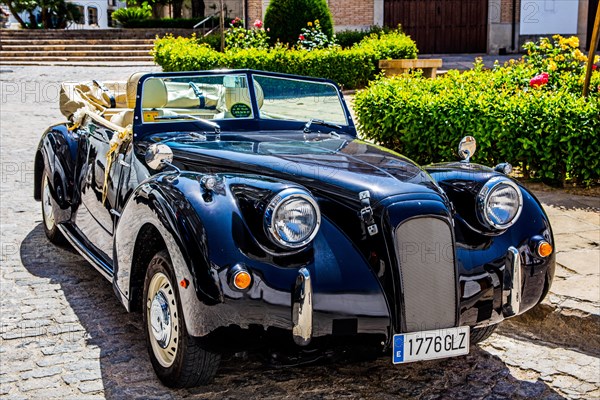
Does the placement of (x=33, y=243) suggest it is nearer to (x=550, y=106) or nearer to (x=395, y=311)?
(x=395, y=311)

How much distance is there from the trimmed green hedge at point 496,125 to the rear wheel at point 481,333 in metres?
3.79

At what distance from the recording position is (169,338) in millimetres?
4008

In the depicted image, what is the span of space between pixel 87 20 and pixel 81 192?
155 ft

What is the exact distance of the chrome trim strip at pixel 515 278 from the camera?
411 centimetres

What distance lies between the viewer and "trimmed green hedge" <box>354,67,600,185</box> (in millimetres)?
8000

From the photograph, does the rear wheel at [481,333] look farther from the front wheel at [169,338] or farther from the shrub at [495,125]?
the shrub at [495,125]

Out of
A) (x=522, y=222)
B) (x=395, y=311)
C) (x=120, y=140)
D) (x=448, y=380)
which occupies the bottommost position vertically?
(x=448, y=380)

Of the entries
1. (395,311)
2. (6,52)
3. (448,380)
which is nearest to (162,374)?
(395,311)

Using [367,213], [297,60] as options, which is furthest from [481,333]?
[297,60]

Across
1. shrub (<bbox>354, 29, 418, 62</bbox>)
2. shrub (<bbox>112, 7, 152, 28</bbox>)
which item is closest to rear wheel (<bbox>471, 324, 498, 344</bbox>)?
shrub (<bbox>354, 29, 418, 62</bbox>)

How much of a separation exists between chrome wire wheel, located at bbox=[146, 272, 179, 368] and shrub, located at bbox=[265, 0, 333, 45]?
16428 mm

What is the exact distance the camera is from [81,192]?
Result: 226 inches

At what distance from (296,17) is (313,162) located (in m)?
16.4

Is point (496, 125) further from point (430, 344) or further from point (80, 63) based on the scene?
point (80, 63)
